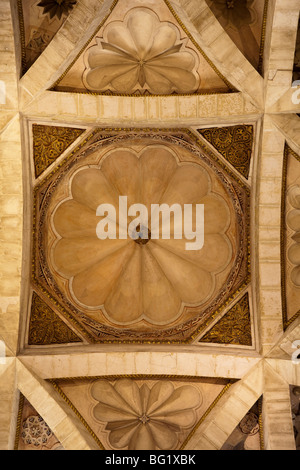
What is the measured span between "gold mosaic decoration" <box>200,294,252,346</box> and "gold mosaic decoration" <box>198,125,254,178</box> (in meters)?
1.81

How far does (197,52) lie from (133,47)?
0.81 metres

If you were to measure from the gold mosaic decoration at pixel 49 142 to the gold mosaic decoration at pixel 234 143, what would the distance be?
172 centimetres

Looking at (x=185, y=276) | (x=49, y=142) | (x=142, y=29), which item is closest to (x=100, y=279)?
(x=185, y=276)

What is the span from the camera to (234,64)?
8.37m

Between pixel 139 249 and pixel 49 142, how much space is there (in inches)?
76.1

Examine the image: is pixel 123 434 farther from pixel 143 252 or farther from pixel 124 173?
pixel 124 173

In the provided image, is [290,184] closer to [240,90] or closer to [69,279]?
[240,90]

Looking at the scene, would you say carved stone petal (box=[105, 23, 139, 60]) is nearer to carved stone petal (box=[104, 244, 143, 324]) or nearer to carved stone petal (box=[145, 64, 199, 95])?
carved stone petal (box=[145, 64, 199, 95])

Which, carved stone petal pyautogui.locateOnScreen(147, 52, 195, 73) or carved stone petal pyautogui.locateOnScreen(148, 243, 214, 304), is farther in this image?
carved stone petal pyautogui.locateOnScreen(148, 243, 214, 304)

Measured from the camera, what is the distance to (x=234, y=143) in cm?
891

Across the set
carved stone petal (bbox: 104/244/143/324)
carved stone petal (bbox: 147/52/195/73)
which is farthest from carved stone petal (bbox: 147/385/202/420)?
carved stone petal (bbox: 147/52/195/73)

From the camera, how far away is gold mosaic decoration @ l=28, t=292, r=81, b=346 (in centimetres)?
902

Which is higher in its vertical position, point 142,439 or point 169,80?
point 169,80

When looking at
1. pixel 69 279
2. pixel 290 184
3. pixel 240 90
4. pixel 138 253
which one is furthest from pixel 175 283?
pixel 240 90
